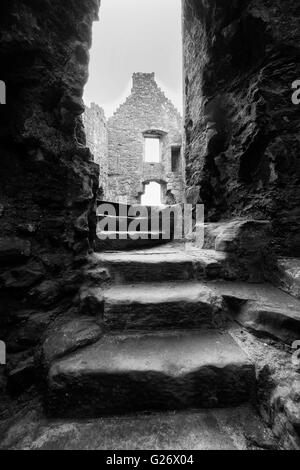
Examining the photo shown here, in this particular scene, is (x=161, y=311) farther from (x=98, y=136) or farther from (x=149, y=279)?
(x=98, y=136)

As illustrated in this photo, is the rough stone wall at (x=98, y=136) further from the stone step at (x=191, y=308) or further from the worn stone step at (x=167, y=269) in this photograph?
the stone step at (x=191, y=308)

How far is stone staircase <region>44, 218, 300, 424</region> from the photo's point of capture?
1246mm

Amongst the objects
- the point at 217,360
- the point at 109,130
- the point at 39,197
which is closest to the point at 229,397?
the point at 217,360

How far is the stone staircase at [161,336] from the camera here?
1.25 metres

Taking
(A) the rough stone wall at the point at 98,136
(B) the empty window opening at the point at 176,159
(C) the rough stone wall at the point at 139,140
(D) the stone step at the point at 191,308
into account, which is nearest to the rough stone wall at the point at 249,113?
(D) the stone step at the point at 191,308

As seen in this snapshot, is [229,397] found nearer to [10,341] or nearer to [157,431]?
[157,431]

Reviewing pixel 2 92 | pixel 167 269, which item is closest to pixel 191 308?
pixel 167 269

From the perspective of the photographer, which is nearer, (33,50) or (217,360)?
(217,360)

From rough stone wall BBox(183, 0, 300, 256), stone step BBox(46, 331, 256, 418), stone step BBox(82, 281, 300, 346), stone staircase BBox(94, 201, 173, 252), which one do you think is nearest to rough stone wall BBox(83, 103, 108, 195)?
stone staircase BBox(94, 201, 173, 252)

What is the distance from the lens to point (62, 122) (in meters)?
1.85

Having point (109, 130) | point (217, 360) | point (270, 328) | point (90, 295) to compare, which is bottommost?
point (217, 360)

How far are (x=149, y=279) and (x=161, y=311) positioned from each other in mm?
451

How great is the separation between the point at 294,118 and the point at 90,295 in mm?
2290

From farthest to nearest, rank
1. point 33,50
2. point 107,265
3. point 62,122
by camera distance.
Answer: point 107,265
point 62,122
point 33,50
